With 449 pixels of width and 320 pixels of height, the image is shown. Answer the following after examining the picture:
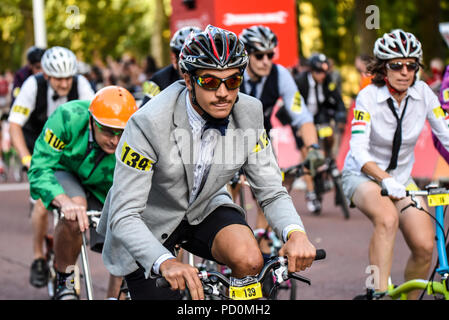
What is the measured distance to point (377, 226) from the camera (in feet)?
18.8

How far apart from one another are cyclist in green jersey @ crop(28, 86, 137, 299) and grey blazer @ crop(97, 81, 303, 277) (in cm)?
122

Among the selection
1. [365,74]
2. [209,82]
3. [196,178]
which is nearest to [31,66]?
[365,74]

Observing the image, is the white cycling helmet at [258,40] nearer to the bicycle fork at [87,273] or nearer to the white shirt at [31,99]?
the white shirt at [31,99]

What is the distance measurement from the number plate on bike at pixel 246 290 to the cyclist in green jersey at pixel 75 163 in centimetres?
202

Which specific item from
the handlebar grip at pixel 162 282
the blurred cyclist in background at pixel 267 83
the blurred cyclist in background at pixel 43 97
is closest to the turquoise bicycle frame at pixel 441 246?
the handlebar grip at pixel 162 282

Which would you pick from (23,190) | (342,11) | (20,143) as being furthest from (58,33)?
(20,143)

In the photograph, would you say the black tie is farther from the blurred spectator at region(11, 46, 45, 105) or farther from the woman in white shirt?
the blurred spectator at region(11, 46, 45, 105)

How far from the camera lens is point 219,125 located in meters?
3.98

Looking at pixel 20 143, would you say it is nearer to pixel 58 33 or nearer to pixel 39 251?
pixel 39 251

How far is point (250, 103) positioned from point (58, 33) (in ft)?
130

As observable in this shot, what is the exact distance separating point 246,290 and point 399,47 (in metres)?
2.87

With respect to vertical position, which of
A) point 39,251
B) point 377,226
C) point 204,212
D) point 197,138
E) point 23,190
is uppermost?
point 197,138

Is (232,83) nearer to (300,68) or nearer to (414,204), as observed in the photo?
(414,204)

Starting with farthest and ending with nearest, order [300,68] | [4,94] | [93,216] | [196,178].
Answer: [4,94] < [300,68] < [93,216] < [196,178]
